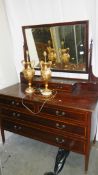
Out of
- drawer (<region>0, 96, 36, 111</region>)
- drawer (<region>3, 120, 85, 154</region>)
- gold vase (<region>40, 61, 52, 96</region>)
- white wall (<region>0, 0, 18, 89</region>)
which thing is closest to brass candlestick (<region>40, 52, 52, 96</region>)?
gold vase (<region>40, 61, 52, 96</region>)

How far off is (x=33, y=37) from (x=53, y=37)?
284 millimetres

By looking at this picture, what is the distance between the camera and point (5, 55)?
7.48 feet

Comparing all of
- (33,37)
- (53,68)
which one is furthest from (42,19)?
(53,68)

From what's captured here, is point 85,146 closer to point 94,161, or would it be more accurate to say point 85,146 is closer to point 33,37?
point 94,161

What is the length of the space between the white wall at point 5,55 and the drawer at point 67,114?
2.73ft

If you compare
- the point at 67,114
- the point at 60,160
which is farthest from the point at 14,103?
the point at 60,160

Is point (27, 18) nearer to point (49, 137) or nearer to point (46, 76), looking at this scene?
point (46, 76)

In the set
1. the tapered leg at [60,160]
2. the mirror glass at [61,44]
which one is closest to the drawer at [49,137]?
the tapered leg at [60,160]

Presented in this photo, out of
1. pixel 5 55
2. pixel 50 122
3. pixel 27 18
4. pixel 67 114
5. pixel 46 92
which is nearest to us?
pixel 67 114

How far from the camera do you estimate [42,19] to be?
2.03m

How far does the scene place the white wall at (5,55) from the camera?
220 centimetres

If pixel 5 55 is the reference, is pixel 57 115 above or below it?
below

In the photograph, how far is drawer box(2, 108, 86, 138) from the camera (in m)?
1.62

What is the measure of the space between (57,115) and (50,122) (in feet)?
0.42
